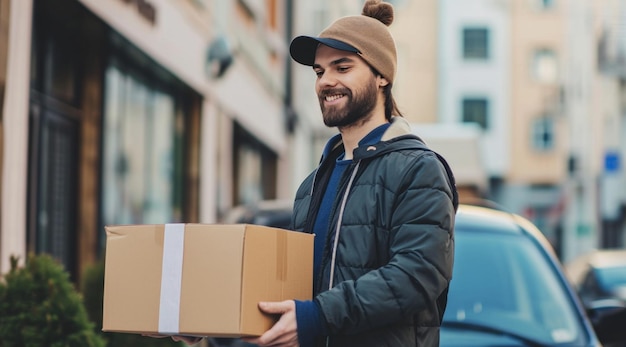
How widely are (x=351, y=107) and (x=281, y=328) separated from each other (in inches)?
26.5

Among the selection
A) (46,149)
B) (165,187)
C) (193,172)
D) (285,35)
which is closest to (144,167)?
(165,187)

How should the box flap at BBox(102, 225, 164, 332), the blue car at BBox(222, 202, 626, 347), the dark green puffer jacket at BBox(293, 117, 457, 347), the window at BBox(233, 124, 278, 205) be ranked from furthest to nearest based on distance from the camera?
the window at BBox(233, 124, 278, 205)
the blue car at BBox(222, 202, 626, 347)
the box flap at BBox(102, 225, 164, 332)
the dark green puffer jacket at BBox(293, 117, 457, 347)

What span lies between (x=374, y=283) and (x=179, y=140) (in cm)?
1135

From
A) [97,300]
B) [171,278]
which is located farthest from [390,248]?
[97,300]

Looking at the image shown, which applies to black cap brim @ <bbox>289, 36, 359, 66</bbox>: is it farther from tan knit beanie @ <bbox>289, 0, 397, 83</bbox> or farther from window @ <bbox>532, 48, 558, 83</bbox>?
window @ <bbox>532, 48, 558, 83</bbox>

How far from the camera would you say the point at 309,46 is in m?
3.39

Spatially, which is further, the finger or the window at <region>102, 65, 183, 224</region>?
the window at <region>102, 65, 183, 224</region>

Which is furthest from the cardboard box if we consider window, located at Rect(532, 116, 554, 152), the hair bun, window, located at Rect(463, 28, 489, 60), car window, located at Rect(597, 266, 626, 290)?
window, located at Rect(532, 116, 554, 152)

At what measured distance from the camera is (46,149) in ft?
30.5

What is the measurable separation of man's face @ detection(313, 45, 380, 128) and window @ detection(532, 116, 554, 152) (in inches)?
1660

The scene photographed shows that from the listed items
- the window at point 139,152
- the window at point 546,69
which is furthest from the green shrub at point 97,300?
the window at point 546,69

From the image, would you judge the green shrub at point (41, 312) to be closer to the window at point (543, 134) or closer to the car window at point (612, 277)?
the car window at point (612, 277)

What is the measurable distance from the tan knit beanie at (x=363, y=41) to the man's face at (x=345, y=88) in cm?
4

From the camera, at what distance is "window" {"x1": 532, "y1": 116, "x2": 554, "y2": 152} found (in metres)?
44.7
